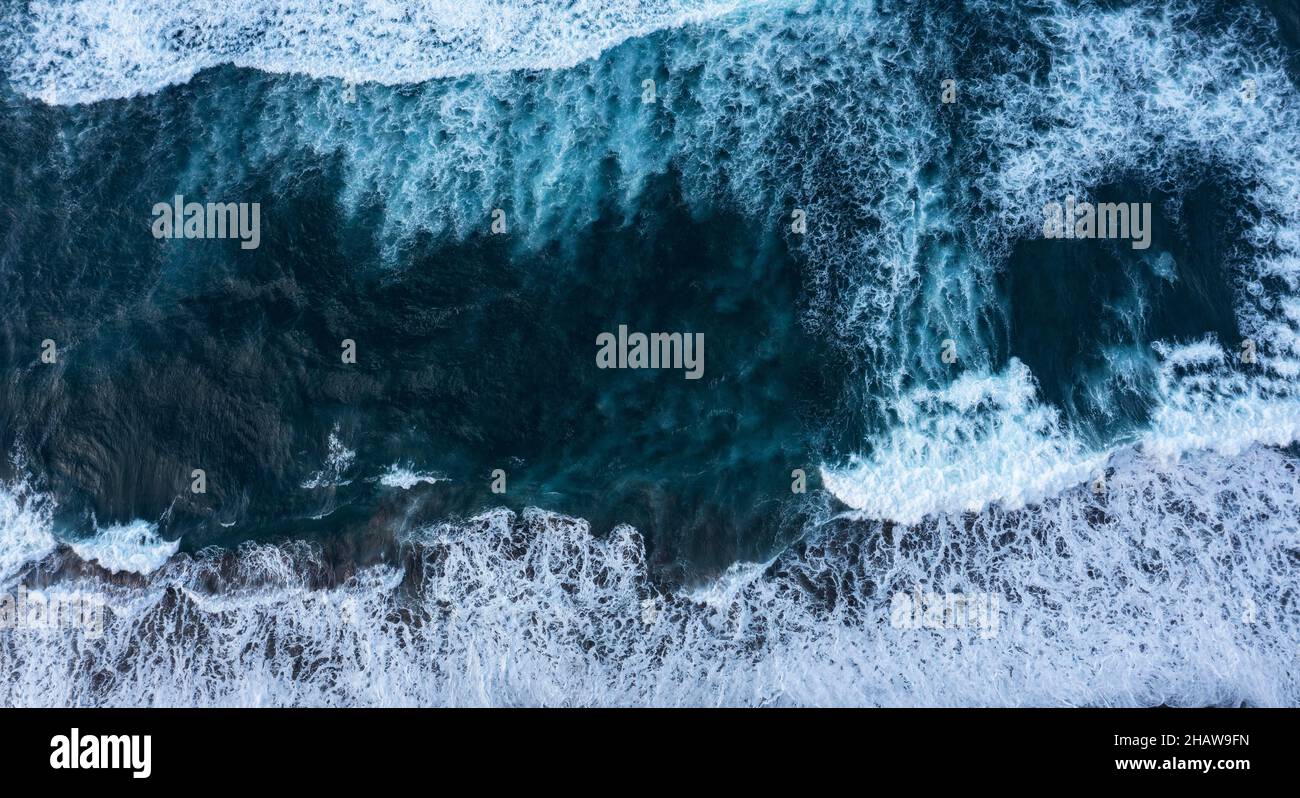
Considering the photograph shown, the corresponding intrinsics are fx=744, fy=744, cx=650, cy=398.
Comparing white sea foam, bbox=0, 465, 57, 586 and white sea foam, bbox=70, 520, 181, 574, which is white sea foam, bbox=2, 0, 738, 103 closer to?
white sea foam, bbox=0, 465, 57, 586

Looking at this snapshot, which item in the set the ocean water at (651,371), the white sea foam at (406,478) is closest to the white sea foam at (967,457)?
the ocean water at (651,371)

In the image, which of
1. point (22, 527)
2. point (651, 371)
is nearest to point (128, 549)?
point (22, 527)

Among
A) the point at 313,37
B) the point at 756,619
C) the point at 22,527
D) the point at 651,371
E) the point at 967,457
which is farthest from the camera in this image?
the point at 313,37

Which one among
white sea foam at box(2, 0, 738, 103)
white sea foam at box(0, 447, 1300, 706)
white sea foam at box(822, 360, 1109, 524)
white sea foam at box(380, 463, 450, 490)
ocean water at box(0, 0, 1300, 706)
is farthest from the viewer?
white sea foam at box(2, 0, 738, 103)

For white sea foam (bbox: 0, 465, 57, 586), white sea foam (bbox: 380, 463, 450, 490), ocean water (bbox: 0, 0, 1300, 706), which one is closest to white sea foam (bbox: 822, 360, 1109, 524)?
ocean water (bbox: 0, 0, 1300, 706)

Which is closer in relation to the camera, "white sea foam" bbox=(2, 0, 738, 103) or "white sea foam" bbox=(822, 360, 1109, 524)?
"white sea foam" bbox=(822, 360, 1109, 524)

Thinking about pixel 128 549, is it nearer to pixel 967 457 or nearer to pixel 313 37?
pixel 313 37

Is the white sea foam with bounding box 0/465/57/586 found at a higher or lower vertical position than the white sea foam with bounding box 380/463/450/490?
lower
